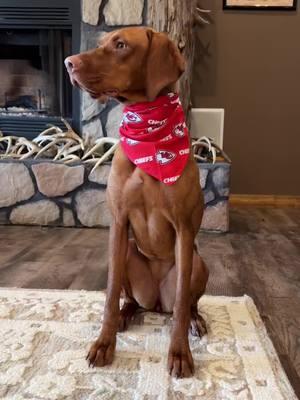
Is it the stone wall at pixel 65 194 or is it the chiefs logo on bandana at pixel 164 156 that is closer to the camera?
the chiefs logo on bandana at pixel 164 156

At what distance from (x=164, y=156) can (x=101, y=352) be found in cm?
50

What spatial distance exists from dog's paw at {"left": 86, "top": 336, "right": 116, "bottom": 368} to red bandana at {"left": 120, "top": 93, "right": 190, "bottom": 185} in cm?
42

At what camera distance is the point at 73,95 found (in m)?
2.85

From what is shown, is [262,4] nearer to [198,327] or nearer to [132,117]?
[132,117]

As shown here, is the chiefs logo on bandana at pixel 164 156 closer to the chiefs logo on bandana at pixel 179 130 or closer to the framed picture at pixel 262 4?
the chiefs logo on bandana at pixel 179 130

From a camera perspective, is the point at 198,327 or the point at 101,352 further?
the point at 198,327

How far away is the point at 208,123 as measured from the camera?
3.38 meters


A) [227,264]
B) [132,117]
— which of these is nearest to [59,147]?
[227,264]

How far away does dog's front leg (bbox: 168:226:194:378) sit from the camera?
110 cm

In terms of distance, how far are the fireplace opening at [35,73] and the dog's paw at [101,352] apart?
6.77 ft

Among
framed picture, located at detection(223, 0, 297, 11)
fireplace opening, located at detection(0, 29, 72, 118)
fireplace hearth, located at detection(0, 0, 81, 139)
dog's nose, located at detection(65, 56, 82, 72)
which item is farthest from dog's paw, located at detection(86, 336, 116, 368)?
framed picture, located at detection(223, 0, 297, 11)

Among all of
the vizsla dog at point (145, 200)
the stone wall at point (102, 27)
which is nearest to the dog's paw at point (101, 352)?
the vizsla dog at point (145, 200)

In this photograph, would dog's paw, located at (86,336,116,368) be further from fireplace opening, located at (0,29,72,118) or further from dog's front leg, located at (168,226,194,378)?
fireplace opening, located at (0,29,72,118)

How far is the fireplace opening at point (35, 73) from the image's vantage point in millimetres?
2943
